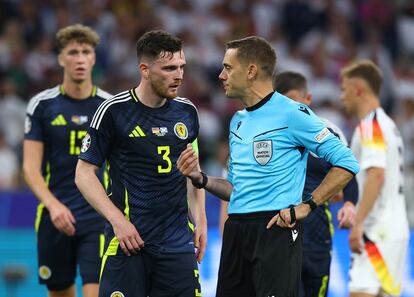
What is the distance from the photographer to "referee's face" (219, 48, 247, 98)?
23.4 feet

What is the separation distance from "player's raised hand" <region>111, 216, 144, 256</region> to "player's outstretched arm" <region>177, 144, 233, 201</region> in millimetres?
537

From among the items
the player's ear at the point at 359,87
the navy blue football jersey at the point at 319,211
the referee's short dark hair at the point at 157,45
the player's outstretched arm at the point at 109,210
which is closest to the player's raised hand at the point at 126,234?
the player's outstretched arm at the point at 109,210

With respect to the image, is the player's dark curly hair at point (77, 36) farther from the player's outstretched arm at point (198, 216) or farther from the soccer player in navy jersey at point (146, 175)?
the player's outstretched arm at point (198, 216)

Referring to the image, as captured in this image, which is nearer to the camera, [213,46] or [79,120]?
[79,120]

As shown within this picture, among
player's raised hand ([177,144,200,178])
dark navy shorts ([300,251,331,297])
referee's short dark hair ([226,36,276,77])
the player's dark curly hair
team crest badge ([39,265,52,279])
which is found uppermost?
the player's dark curly hair

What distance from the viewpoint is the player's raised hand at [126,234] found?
275 inches

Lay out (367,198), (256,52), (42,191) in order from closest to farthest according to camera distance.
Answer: (256,52), (42,191), (367,198)

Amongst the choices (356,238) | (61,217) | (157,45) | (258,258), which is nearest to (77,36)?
(61,217)

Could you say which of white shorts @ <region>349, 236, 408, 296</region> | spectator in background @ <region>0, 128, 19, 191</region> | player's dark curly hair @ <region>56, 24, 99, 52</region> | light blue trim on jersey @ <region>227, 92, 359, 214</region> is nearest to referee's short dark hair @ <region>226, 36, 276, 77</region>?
light blue trim on jersey @ <region>227, 92, 359, 214</region>

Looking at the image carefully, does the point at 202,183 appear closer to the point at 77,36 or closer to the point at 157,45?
the point at 157,45

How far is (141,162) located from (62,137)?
2.05 m

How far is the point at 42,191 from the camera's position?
890cm

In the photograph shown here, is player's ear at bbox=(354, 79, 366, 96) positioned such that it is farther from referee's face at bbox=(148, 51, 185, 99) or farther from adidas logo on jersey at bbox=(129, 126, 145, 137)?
adidas logo on jersey at bbox=(129, 126, 145, 137)

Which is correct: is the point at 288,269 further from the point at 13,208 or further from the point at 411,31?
the point at 411,31
